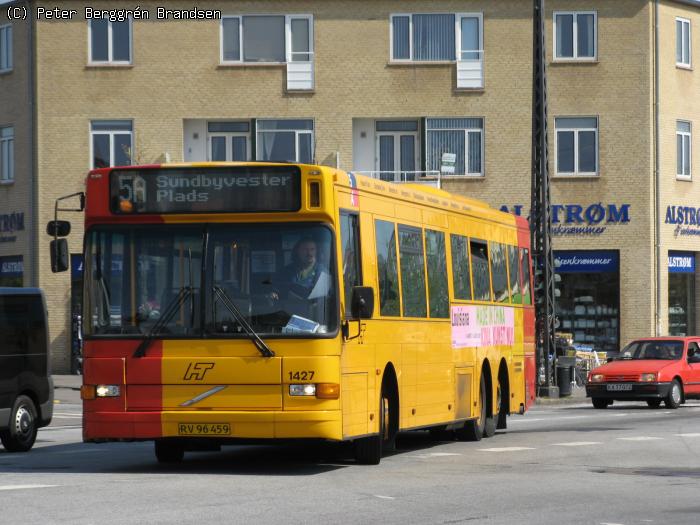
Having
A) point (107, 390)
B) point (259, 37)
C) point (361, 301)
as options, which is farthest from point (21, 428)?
point (259, 37)

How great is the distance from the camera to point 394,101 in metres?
43.9

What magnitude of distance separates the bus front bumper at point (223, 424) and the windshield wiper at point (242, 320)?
0.57m

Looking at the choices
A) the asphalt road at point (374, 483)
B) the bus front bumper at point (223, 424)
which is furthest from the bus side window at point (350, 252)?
the asphalt road at point (374, 483)

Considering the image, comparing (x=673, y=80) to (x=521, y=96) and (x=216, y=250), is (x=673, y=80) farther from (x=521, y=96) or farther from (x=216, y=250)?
(x=216, y=250)

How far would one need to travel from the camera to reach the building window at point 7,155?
44.9 metres

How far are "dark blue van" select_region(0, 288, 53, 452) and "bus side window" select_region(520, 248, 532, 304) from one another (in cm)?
716

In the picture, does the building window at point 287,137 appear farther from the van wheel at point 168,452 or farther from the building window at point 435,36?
the van wheel at point 168,452

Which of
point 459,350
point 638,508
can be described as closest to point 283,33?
point 459,350

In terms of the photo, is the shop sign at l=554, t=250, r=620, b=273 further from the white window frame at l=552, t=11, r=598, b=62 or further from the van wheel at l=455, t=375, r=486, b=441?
the van wheel at l=455, t=375, r=486, b=441

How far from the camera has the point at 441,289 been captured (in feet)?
59.9

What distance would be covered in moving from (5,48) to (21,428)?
28216 millimetres

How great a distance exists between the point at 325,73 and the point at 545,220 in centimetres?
1223

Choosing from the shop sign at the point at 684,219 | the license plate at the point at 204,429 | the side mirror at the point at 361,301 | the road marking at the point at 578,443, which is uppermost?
the shop sign at the point at 684,219

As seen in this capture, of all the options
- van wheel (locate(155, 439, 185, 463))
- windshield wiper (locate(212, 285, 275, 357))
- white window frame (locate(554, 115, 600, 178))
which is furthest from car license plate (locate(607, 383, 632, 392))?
windshield wiper (locate(212, 285, 275, 357))
